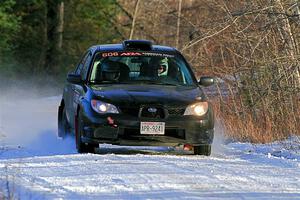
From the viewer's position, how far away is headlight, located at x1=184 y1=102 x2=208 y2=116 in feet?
40.0

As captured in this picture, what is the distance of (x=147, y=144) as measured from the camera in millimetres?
12078

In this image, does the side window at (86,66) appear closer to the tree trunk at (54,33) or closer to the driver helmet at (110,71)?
the driver helmet at (110,71)

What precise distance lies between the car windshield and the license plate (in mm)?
1370

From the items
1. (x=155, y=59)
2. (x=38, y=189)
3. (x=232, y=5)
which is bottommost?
(x=38, y=189)

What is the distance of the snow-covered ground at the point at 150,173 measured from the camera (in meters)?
8.52

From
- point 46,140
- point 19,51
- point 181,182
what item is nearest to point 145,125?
point 181,182

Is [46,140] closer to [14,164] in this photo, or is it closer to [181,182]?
[14,164]

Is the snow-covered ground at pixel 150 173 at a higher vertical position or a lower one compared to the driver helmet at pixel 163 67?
lower

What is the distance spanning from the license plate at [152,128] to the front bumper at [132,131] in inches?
1.6

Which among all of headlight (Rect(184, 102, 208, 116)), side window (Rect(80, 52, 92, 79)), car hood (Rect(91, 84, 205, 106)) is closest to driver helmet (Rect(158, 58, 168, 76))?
car hood (Rect(91, 84, 205, 106))

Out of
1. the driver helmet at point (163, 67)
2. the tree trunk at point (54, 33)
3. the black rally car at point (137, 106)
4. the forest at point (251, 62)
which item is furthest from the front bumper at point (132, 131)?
the tree trunk at point (54, 33)

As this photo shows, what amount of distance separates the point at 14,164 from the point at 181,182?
2.42 metres

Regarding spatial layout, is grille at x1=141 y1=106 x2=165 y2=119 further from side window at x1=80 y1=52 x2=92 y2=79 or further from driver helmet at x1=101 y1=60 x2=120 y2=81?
side window at x1=80 y1=52 x2=92 y2=79

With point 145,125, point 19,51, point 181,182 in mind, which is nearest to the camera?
point 181,182
